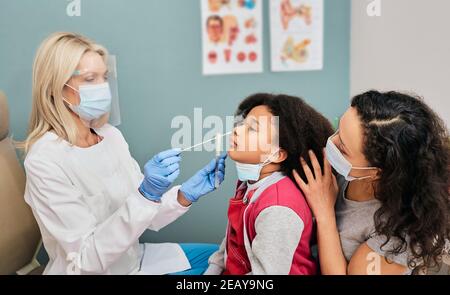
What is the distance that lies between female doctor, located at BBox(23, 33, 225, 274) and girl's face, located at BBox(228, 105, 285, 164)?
99mm

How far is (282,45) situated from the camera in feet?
4.24

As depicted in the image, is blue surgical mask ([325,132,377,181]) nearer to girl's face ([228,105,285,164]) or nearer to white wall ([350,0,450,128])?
girl's face ([228,105,285,164])

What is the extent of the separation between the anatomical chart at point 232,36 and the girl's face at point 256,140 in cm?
31

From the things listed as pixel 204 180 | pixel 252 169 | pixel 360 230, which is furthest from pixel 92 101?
pixel 360 230

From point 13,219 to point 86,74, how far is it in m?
0.49

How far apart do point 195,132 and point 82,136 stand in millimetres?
342

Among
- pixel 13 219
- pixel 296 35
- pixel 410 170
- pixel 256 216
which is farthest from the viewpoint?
pixel 296 35

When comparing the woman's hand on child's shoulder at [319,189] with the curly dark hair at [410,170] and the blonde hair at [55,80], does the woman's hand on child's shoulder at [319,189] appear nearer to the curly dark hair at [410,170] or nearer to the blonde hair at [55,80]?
the curly dark hair at [410,170]

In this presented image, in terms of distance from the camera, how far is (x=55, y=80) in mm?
1061

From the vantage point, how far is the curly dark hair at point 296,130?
1.00m

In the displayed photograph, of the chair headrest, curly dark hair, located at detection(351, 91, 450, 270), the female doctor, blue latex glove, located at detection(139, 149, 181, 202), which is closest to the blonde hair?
the female doctor

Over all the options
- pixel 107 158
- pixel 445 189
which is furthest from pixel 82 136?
pixel 445 189

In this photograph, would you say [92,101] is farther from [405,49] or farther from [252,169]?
[405,49]

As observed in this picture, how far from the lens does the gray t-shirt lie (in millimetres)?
865
